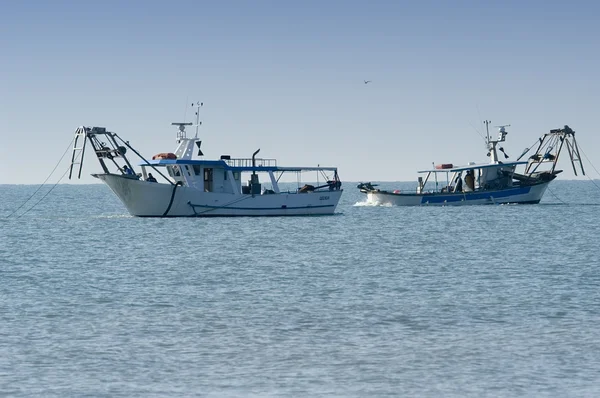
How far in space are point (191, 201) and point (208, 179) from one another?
85.9 inches

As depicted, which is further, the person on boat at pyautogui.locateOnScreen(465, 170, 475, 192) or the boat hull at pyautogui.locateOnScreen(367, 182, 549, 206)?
the person on boat at pyautogui.locateOnScreen(465, 170, 475, 192)

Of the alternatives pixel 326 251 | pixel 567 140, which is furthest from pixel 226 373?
pixel 567 140

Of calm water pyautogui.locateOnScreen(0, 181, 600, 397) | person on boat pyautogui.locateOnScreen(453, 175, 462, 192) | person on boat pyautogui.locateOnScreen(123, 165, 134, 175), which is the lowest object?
calm water pyautogui.locateOnScreen(0, 181, 600, 397)

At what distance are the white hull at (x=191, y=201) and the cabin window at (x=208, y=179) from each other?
565 mm

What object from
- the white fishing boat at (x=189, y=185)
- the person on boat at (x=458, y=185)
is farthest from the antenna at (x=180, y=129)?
the person on boat at (x=458, y=185)

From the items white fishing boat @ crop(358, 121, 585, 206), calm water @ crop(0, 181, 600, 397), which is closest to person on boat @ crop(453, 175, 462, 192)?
white fishing boat @ crop(358, 121, 585, 206)

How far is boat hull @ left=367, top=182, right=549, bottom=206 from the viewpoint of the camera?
109 meters

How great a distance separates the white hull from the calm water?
18.2 meters

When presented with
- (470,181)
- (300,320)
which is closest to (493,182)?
(470,181)

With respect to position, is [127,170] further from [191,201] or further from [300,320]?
[300,320]

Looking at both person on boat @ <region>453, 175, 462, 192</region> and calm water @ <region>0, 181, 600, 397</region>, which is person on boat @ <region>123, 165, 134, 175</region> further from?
person on boat @ <region>453, 175, 462, 192</region>

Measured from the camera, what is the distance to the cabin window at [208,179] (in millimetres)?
79188

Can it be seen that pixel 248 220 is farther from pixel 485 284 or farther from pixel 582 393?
pixel 582 393

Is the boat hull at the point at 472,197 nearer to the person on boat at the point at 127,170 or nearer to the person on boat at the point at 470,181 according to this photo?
the person on boat at the point at 470,181
